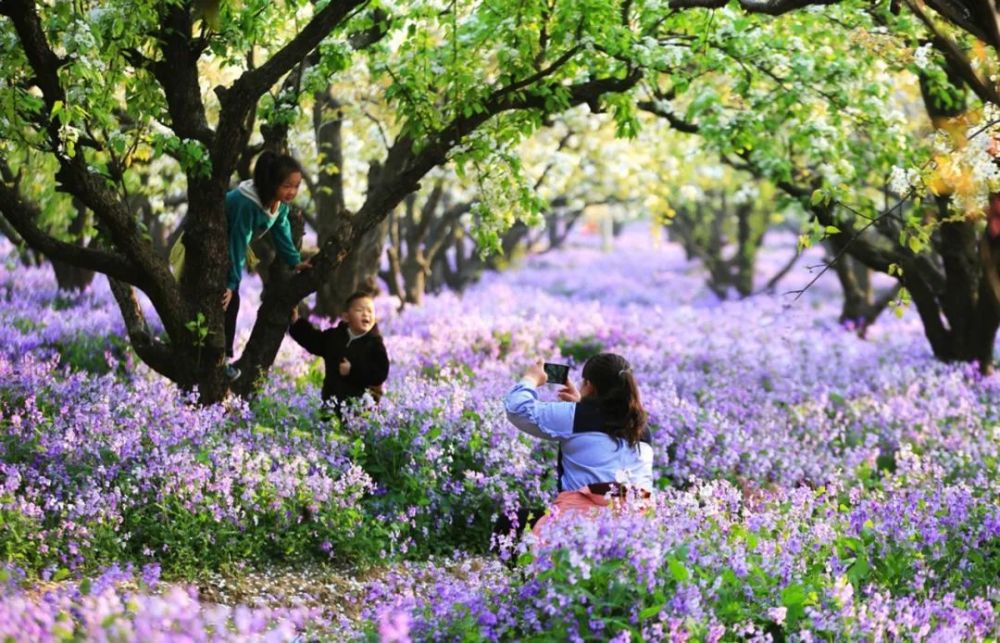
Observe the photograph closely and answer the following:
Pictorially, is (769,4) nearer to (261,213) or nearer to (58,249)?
(261,213)

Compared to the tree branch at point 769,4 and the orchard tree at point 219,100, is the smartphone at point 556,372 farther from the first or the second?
the tree branch at point 769,4

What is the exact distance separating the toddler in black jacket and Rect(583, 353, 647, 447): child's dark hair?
2.67 m

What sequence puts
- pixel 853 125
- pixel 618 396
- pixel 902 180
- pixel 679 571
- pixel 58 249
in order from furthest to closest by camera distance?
pixel 853 125
pixel 58 249
pixel 618 396
pixel 902 180
pixel 679 571

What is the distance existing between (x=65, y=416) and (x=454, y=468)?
2.93 m

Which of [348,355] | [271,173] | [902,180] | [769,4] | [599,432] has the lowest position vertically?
[348,355]

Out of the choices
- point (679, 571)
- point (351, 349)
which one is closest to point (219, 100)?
point (351, 349)

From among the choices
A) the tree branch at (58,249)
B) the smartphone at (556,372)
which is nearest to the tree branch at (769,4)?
the smartphone at (556,372)

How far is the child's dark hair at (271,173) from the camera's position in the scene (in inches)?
321

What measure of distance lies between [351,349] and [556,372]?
8.06 ft

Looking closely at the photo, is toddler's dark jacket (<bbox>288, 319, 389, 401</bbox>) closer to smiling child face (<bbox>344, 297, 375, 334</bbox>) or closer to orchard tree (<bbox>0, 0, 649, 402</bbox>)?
smiling child face (<bbox>344, 297, 375, 334</bbox>)

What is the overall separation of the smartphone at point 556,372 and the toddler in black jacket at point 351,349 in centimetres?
221

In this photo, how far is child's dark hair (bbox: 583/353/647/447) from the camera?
21.5 ft

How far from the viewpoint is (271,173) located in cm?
822

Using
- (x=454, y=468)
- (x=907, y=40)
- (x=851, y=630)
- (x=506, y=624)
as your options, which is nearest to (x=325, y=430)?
(x=454, y=468)
